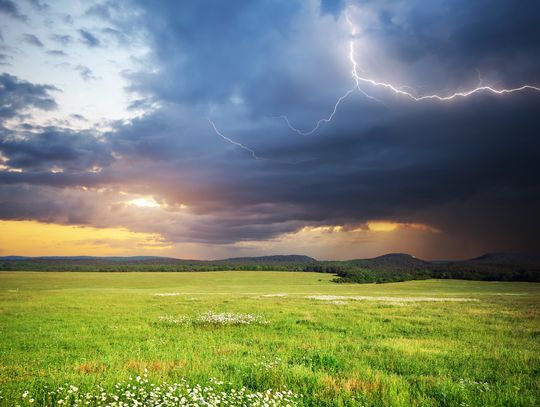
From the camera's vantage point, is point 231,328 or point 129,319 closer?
point 231,328

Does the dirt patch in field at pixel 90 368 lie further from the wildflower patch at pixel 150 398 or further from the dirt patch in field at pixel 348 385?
the dirt patch in field at pixel 348 385

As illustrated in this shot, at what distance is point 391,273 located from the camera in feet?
393

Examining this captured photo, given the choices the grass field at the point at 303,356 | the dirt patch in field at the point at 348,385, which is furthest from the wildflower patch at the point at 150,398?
the dirt patch in field at the point at 348,385

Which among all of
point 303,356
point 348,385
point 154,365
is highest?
point 348,385

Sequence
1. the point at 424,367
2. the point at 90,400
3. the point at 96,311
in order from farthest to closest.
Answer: the point at 96,311
the point at 424,367
the point at 90,400

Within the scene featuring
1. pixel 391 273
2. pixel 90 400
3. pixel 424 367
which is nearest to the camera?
pixel 90 400

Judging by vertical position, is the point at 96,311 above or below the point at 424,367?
below

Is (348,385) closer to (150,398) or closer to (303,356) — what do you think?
(303,356)

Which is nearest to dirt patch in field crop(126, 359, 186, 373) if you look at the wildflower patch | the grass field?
the grass field

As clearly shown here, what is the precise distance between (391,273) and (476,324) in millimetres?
102716

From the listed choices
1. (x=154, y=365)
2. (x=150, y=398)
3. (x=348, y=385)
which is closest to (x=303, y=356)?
(x=348, y=385)

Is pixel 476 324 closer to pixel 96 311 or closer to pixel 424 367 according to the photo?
pixel 424 367

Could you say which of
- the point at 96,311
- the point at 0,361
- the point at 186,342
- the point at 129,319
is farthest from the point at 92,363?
the point at 96,311

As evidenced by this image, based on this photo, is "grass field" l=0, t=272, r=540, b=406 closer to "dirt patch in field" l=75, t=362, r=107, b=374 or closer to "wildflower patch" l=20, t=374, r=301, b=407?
"dirt patch in field" l=75, t=362, r=107, b=374
